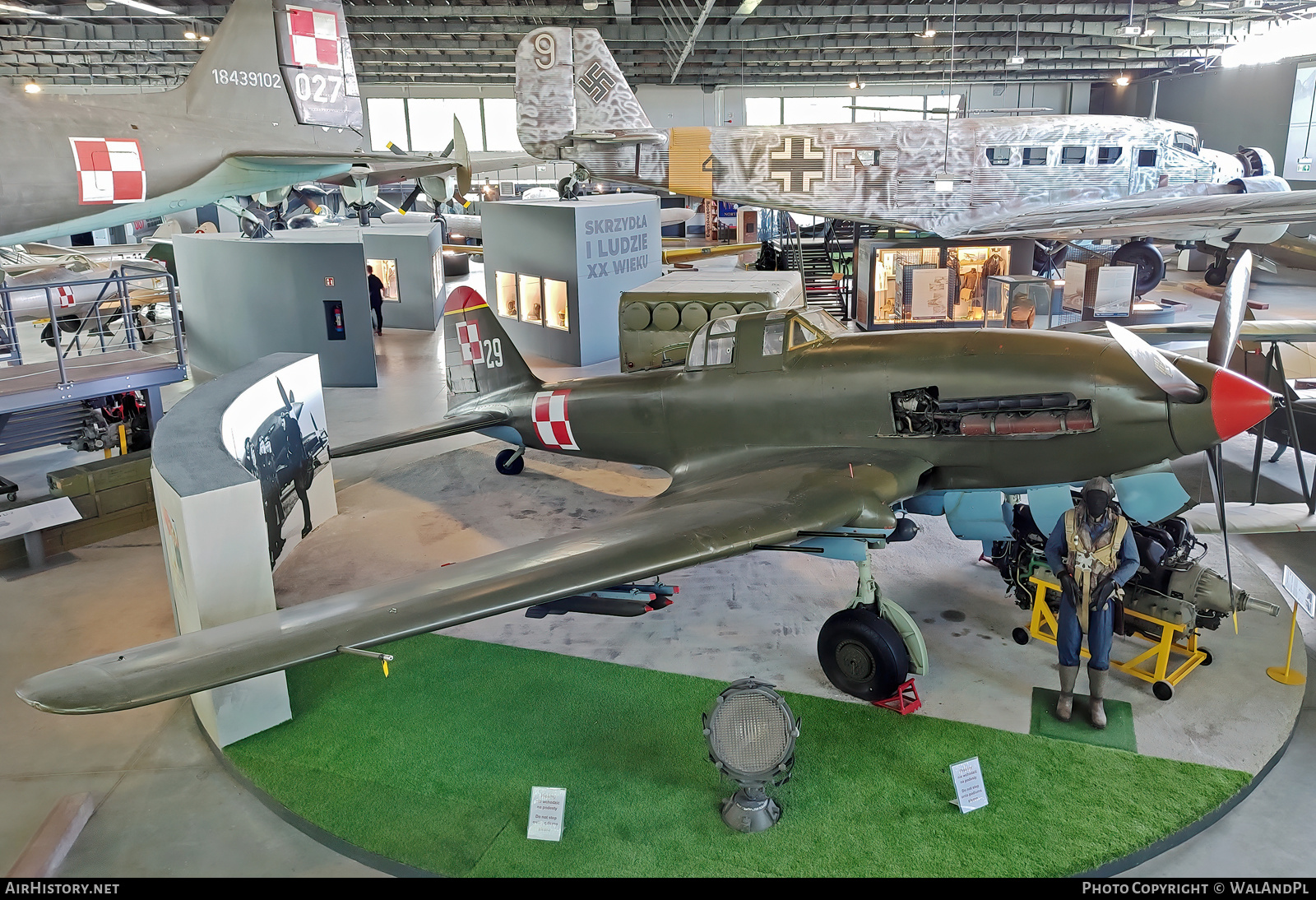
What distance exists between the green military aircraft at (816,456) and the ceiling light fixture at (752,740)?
0.94 m

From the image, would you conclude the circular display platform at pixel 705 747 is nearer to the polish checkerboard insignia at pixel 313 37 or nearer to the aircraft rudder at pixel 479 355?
the aircraft rudder at pixel 479 355

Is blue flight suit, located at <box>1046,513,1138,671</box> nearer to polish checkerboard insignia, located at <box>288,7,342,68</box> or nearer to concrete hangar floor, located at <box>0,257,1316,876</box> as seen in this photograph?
concrete hangar floor, located at <box>0,257,1316,876</box>

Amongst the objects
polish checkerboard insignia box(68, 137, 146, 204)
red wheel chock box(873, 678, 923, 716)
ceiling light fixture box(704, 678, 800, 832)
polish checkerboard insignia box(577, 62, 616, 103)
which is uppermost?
polish checkerboard insignia box(577, 62, 616, 103)

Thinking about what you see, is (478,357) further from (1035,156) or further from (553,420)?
(1035,156)

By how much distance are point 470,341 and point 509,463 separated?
6.12 ft

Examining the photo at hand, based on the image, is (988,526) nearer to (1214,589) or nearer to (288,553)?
(1214,589)

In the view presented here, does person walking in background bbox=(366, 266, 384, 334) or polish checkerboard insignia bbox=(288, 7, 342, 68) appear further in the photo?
person walking in background bbox=(366, 266, 384, 334)

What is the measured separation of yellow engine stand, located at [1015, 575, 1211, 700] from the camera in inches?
237

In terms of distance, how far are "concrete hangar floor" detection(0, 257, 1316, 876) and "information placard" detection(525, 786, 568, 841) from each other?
903 mm

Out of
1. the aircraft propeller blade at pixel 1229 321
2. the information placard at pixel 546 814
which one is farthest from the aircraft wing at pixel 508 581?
the aircraft propeller blade at pixel 1229 321

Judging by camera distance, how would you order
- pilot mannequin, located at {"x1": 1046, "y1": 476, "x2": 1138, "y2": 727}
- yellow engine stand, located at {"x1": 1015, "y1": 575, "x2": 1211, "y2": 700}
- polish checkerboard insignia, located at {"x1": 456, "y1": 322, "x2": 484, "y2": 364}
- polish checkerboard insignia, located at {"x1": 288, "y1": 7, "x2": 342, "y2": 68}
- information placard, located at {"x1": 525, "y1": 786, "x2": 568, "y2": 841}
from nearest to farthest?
information placard, located at {"x1": 525, "y1": 786, "x2": 568, "y2": 841} → pilot mannequin, located at {"x1": 1046, "y1": 476, "x2": 1138, "y2": 727} → yellow engine stand, located at {"x1": 1015, "y1": 575, "x2": 1211, "y2": 700} → polish checkerboard insignia, located at {"x1": 456, "y1": 322, "x2": 484, "y2": 364} → polish checkerboard insignia, located at {"x1": 288, "y1": 7, "x2": 342, "y2": 68}

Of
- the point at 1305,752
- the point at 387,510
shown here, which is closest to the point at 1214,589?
the point at 1305,752

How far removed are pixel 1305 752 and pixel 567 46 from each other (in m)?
14.7

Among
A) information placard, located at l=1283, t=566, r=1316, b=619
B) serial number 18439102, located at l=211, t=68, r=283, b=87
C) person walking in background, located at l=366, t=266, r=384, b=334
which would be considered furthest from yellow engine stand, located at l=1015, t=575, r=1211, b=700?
person walking in background, located at l=366, t=266, r=384, b=334
